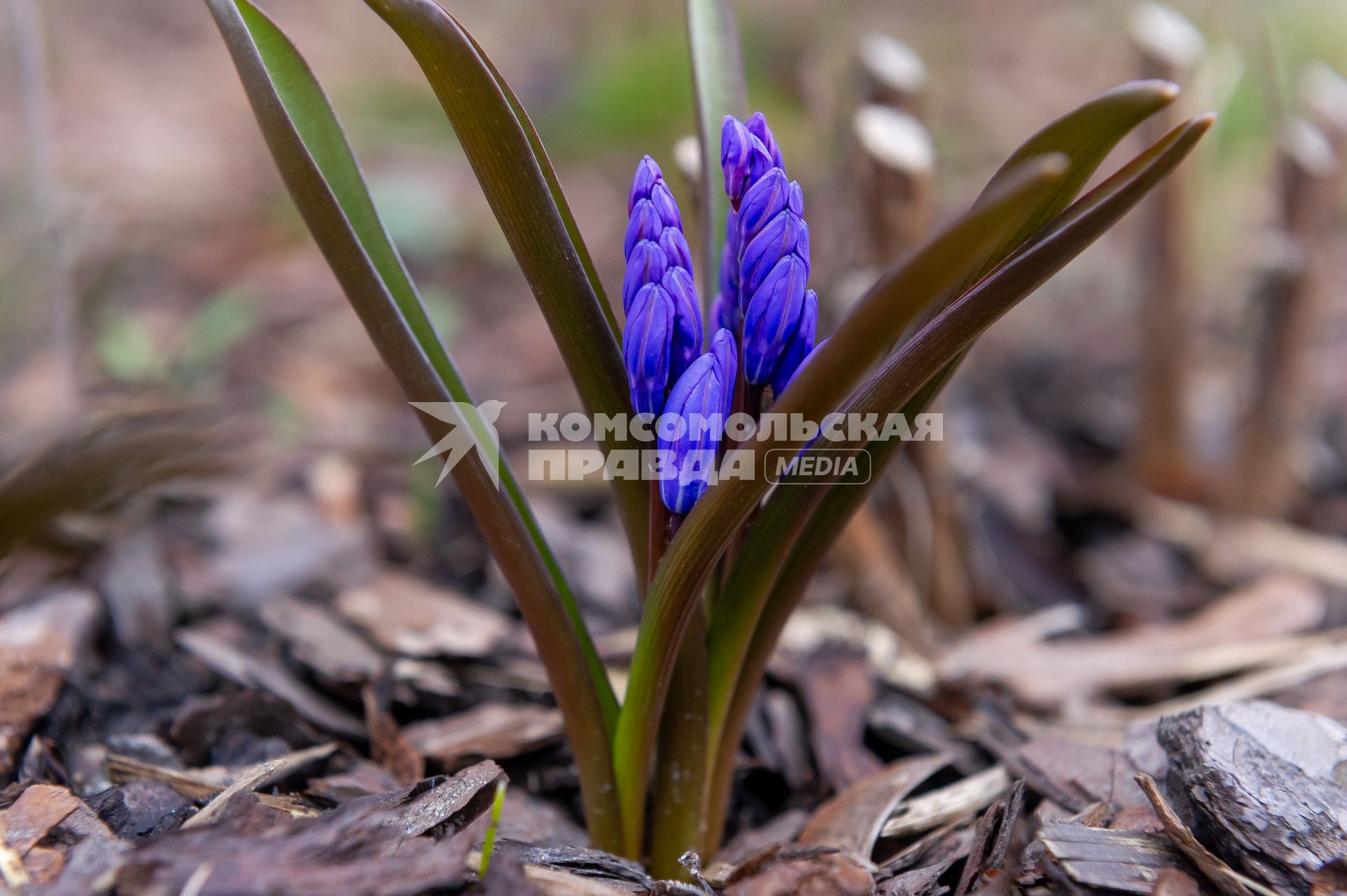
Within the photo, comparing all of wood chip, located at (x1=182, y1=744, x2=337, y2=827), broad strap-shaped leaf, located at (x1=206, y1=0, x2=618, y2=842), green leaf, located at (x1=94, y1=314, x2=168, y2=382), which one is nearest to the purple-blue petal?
broad strap-shaped leaf, located at (x1=206, y1=0, x2=618, y2=842)

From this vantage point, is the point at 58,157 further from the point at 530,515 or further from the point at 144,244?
the point at 530,515

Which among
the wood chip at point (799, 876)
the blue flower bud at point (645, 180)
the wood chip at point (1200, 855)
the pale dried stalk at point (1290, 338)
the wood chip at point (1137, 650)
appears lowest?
the wood chip at point (1137, 650)

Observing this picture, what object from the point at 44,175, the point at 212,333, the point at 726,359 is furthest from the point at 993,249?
the point at 212,333

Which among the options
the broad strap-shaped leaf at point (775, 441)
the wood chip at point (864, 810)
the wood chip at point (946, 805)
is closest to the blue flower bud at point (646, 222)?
the broad strap-shaped leaf at point (775, 441)

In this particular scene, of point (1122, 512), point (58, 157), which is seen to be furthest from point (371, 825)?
point (58, 157)

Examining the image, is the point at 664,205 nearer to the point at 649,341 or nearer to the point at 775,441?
the point at 649,341

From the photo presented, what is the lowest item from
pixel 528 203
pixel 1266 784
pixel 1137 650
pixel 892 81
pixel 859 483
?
pixel 1137 650

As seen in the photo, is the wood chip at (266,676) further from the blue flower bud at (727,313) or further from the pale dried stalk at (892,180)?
the pale dried stalk at (892,180)
